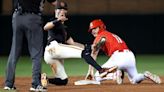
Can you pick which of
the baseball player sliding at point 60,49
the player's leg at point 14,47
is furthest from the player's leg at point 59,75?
the player's leg at point 14,47

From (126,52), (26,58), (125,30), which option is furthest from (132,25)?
(126,52)

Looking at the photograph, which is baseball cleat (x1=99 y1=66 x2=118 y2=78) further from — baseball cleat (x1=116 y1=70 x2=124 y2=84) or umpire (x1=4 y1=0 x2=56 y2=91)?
umpire (x1=4 y1=0 x2=56 y2=91)

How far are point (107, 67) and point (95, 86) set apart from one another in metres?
0.39

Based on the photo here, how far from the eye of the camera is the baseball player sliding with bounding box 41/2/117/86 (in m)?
10.3

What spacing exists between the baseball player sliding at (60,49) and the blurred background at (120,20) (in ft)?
36.9

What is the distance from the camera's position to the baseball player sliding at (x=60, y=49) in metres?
10.3

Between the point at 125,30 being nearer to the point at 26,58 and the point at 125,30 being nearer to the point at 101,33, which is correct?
the point at 26,58

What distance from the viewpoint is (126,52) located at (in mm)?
11195

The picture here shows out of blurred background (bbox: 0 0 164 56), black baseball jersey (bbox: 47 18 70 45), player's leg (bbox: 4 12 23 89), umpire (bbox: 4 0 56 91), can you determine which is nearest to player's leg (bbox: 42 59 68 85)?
black baseball jersey (bbox: 47 18 70 45)

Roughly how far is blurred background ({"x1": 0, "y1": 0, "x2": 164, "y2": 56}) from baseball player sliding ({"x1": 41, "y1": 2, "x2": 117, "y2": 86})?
36.9 ft

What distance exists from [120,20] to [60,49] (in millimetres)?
12550

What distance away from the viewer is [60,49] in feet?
34.7

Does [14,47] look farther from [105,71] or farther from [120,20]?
[120,20]

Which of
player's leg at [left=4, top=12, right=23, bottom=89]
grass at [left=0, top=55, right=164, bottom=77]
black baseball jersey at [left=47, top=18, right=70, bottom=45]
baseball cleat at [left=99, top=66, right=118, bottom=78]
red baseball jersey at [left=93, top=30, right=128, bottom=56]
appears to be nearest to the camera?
player's leg at [left=4, top=12, right=23, bottom=89]
